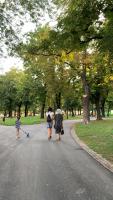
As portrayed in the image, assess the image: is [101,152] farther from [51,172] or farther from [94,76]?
[94,76]

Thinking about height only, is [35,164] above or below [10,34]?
below

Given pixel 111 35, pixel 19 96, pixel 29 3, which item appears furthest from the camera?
pixel 19 96

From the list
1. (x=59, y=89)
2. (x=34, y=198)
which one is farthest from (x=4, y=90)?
(x=34, y=198)

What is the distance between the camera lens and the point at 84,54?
44000mm

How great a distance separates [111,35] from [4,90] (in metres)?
91.2

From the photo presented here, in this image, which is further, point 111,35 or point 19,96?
point 19,96

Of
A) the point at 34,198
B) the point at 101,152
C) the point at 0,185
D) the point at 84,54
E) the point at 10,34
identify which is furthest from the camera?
the point at 84,54

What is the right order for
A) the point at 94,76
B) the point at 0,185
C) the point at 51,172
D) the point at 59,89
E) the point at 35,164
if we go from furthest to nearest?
the point at 59,89
the point at 94,76
the point at 35,164
the point at 51,172
the point at 0,185

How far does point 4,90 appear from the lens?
10444 centimetres

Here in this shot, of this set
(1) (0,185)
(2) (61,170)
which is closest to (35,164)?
(2) (61,170)

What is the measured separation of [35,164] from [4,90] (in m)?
91.8

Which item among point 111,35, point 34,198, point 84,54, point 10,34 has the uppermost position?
point 84,54

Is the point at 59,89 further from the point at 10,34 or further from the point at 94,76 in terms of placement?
the point at 10,34

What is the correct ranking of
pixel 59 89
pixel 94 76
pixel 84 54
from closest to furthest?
pixel 84 54 < pixel 94 76 < pixel 59 89
